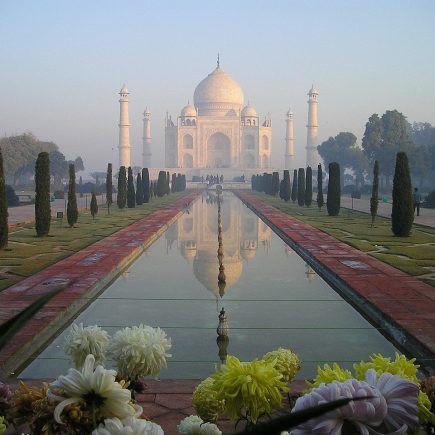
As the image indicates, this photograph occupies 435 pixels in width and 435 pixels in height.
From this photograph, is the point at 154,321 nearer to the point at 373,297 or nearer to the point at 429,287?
the point at 373,297

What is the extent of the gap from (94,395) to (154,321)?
138 inches

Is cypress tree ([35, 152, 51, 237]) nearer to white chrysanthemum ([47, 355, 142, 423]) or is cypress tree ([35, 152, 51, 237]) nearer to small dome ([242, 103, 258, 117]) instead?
white chrysanthemum ([47, 355, 142, 423])

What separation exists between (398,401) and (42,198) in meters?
9.39

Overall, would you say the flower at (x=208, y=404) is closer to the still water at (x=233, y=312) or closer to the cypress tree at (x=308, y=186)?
the still water at (x=233, y=312)

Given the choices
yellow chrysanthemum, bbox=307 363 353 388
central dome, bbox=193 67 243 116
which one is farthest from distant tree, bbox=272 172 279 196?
yellow chrysanthemum, bbox=307 363 353 388

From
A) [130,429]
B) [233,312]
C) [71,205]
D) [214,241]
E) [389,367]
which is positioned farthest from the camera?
[71,205]

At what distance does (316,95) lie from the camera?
42531 mm

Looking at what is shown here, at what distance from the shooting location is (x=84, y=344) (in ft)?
5.25

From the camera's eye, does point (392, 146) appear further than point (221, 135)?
No

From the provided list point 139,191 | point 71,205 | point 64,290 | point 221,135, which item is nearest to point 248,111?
point 221,135

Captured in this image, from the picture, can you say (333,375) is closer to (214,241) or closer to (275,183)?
(214,241)

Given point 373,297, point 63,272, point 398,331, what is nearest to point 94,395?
point 398,331

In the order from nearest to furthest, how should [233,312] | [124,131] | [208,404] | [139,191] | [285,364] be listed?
[208,404], [285,364], [233,312], [139,191], [124,131]

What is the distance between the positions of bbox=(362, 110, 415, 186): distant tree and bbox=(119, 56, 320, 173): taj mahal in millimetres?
12525
